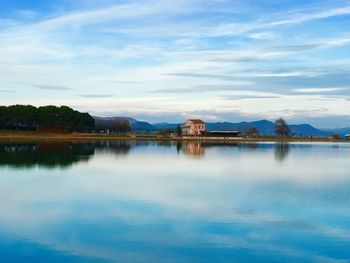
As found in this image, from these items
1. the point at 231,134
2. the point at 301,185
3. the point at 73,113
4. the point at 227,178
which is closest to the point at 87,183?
the point at 227,178

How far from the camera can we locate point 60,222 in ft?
32.2

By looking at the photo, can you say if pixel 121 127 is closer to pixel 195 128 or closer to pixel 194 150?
pixel 195 128


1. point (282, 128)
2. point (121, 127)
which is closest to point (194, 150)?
point (121, 127)

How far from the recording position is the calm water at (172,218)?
25.8 feet

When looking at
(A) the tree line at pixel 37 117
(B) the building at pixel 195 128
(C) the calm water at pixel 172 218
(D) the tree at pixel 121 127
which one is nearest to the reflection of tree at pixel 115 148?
(C) the calm water at pixel 172 218

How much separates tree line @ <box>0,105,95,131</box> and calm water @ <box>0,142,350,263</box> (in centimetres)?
4678

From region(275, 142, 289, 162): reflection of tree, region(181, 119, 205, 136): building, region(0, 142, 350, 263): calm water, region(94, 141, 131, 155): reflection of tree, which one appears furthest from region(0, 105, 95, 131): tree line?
region(0, 142, 350, 263): calm water

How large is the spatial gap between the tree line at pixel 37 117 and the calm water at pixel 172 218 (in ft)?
153

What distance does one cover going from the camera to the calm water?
7863 mm

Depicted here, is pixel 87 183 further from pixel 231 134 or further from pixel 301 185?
pixel 231 134

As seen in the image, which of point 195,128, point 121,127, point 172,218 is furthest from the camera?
point 195,128

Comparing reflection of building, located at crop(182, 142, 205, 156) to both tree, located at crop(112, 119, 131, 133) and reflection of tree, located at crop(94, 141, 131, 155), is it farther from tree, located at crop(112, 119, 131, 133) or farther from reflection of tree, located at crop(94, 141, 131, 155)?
tree, located at crop(112, 119, 131, 133)

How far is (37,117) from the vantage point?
6444 centimetres

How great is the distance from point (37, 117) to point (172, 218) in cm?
5722
